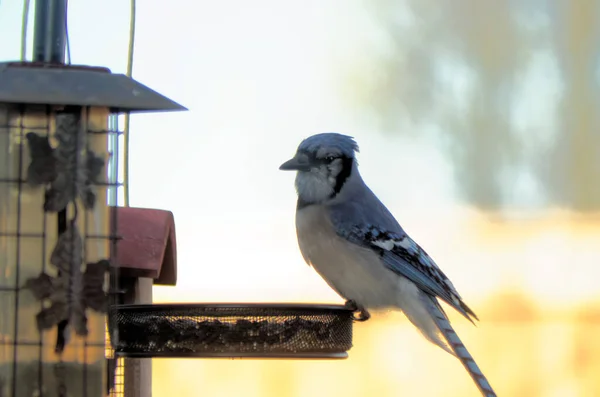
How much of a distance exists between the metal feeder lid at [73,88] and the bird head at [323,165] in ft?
2.71

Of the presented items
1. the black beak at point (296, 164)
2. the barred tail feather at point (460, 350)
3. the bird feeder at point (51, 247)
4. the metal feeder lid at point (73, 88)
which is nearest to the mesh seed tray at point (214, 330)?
→ the bird feeder at point (51, 247)

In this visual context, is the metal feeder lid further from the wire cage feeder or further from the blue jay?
the blue jay

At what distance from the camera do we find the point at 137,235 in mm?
3254

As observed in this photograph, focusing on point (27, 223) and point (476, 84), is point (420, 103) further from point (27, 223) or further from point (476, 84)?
point (27, 223)

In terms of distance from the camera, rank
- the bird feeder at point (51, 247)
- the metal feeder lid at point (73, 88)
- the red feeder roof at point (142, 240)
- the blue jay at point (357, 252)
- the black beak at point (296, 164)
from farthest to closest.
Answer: the blue jay at point (357, 252) < the black beak at point (296, 164) < the red feeder roof at point (142, 240) < the bird feeder at point (51, 247) < the metal feeder lid at point (73, 88)

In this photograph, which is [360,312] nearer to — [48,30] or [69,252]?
[69,252]

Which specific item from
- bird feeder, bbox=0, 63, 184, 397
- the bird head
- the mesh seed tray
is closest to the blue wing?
the bird head

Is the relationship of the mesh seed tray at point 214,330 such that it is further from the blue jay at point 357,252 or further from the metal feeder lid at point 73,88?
the blue jay at point 357,252

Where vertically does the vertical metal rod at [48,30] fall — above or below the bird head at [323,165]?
above

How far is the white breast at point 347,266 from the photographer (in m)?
3.59

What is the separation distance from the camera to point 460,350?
362 centimetres

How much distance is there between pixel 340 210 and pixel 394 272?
26 cm

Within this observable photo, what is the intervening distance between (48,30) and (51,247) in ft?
1.67

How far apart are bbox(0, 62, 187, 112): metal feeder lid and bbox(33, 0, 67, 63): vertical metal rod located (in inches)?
2.2
